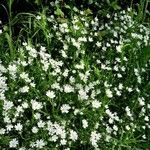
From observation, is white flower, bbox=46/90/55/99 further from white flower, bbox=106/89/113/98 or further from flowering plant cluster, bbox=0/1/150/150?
white flower, bbox=106/89/113/98

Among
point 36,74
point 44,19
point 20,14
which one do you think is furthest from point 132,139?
point 20,14

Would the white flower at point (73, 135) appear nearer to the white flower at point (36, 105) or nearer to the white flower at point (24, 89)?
the white flower at point (36, 105)

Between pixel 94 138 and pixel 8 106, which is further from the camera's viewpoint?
pixel 94 138

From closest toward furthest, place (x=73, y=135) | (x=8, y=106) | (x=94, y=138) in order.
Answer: (x=8, y=106) < (x=73, y=135) < (x=94, y=138)

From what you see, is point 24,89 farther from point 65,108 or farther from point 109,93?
point 109,93

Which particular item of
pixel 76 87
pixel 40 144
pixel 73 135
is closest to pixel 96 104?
pixel 76 87

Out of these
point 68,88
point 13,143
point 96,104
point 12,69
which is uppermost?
point 12,69

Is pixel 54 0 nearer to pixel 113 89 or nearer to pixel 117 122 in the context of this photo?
pixel 113 89

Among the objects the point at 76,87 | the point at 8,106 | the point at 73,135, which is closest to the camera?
the point at 8,106
